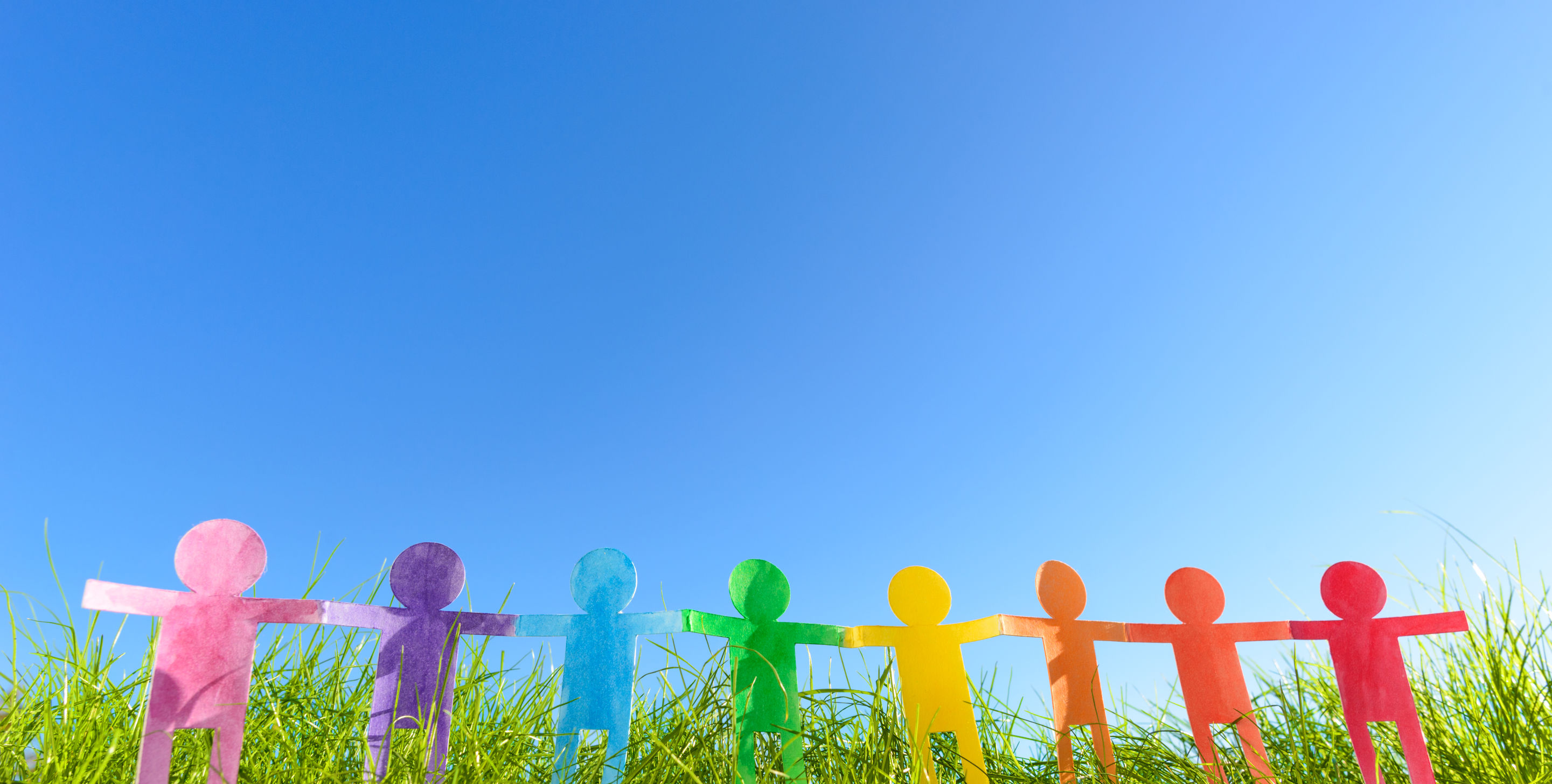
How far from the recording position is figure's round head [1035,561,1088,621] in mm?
2514

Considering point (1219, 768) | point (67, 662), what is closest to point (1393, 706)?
point (1219, 768)

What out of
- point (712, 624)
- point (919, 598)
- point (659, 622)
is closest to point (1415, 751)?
point (919, 598)

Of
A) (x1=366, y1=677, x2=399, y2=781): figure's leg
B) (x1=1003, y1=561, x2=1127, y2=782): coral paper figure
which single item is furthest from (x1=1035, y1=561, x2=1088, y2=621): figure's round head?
(x1=366, y1=677, x2=399, y2=781): figure's leg

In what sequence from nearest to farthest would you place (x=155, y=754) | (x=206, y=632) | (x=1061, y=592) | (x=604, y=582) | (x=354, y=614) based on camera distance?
(x=155, y=754) → (x=206, y=632) → (x=354, y=614) → (x=604, y=582) → (x=1061, y=592)

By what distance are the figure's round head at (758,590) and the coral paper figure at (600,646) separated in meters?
0.19

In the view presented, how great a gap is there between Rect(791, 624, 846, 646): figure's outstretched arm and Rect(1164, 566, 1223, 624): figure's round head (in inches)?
41.5

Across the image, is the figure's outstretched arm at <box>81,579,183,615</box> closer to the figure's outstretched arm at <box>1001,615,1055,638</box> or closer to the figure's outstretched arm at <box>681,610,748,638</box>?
the figure's outstretched arm at <box>681,610,748,638</box>

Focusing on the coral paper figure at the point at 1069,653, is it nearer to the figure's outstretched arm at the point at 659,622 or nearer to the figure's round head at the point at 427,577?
the figure's outstretched arm at the point at 659,622

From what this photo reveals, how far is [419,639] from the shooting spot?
7.17 ft

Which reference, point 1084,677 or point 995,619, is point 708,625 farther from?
point 1084,677

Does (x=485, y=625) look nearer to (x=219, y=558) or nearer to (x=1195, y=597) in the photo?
(x=219, y=558)

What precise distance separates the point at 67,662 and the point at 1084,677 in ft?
8.83

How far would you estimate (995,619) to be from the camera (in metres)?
2.44

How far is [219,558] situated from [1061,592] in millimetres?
2221
